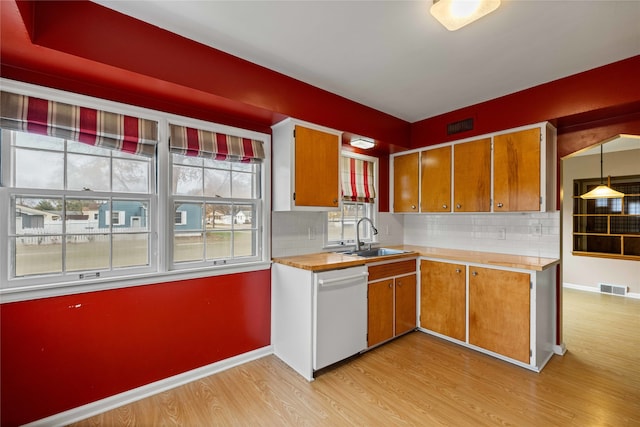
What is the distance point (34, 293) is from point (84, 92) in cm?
135

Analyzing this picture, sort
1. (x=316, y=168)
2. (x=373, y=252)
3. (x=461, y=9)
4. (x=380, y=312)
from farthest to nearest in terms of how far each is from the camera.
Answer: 1. (x=373, y=252)
2. (x=380, y=312)
3. (x=316, y=168)
4. (x=461, y=9)

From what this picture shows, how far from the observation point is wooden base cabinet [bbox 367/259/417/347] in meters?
2.92

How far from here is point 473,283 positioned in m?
2.92

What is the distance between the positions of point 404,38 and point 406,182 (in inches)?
83.2

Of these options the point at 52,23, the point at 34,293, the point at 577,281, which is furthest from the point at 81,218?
the point at 577,281

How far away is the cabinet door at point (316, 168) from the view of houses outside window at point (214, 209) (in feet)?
1.53

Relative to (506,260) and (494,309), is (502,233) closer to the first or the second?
(506,260)

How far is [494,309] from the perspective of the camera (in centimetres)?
277

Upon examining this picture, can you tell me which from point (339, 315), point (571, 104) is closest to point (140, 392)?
point (339, 315)

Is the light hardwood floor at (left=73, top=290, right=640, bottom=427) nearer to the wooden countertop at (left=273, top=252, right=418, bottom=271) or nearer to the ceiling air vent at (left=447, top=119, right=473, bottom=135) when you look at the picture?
the wooden countertop at (left=273, top=252, right=418, bottom=271)

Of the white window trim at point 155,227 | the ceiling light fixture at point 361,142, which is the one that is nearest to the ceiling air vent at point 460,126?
the ceiling light fixture at point 361,142

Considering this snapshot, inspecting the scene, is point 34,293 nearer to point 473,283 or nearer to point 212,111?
point 212,111

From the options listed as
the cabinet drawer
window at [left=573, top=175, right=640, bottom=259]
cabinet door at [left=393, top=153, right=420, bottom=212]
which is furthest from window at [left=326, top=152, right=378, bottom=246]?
window at [left=573, top=175, right=640, bottom=259]

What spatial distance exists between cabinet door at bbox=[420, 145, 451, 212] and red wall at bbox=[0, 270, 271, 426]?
7.53 feet
